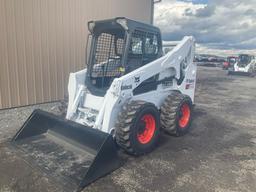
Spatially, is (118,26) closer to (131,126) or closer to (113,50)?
(113,50)

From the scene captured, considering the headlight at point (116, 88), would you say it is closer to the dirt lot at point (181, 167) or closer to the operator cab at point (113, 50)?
the operator cab at point (113, 50)

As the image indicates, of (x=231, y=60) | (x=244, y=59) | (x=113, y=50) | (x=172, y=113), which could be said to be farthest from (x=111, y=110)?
(x=231, y=60)

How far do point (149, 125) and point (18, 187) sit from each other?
237 cm

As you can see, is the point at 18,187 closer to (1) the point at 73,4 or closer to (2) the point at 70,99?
(2) the point at 70,99

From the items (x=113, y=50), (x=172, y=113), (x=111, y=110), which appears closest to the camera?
(x=111, y=110)

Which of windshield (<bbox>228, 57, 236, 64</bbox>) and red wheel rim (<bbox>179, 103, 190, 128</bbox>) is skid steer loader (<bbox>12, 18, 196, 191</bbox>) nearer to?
red wheel rim (<bbox>179, 103, 190, 128</bbox>)

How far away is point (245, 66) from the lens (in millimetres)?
20688

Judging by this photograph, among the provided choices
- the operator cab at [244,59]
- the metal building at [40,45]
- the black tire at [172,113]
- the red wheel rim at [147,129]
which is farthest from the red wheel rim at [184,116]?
the operator cab at [244,59]

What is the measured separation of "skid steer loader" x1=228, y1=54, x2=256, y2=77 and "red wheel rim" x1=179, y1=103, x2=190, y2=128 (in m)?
17.5

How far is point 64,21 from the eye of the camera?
7293mm

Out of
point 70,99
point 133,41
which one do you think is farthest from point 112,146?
point 133,41

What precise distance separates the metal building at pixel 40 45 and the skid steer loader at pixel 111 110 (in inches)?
100

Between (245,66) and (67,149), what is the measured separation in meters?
20.6

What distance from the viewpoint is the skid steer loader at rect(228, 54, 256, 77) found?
804 inches
